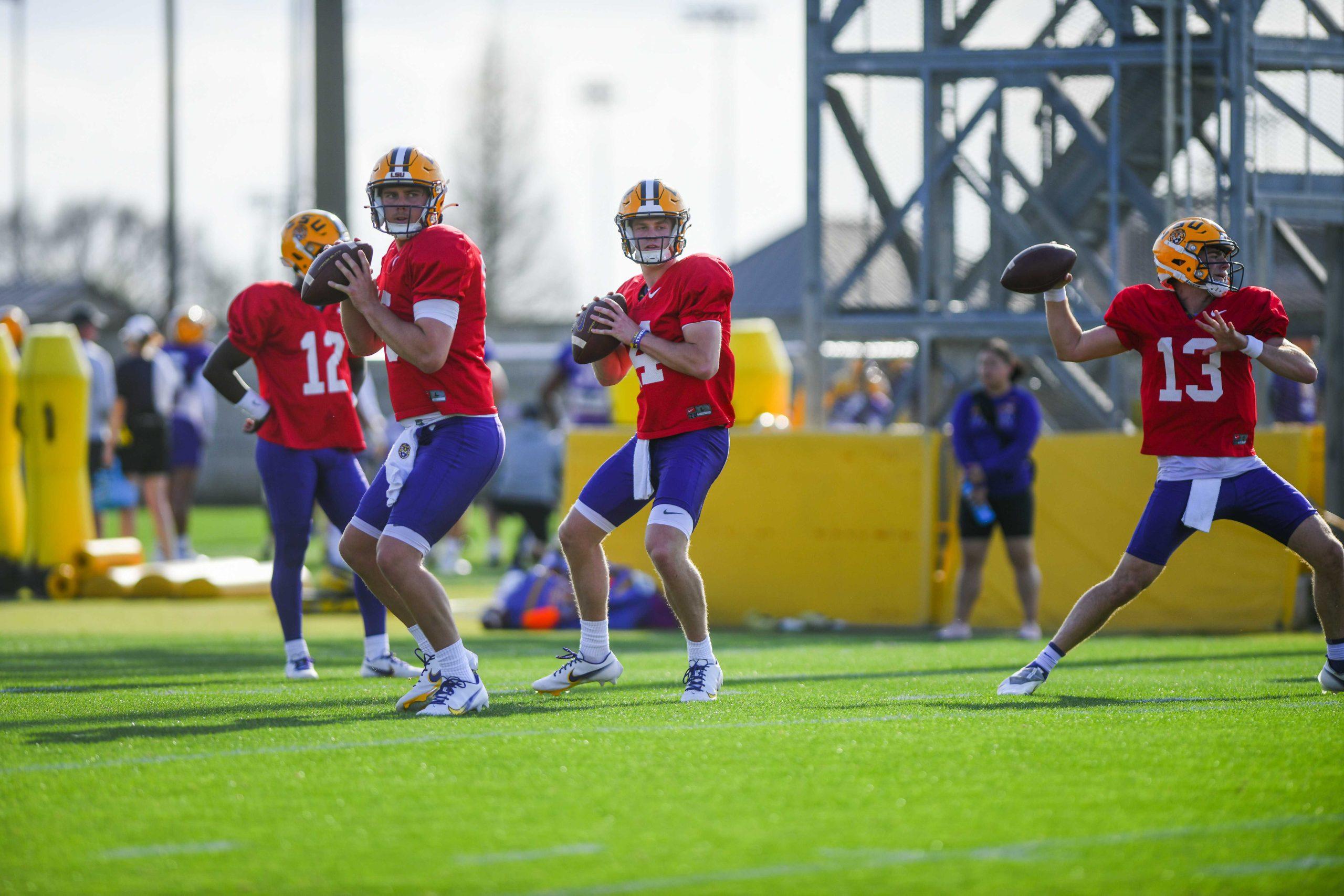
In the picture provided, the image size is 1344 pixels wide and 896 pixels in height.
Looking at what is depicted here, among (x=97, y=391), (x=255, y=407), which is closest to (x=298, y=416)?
(x=255, y=407)

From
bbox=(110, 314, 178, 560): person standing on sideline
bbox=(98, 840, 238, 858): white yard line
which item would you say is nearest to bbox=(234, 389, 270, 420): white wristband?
bbox=(98, 840, 238, 858): white yard line

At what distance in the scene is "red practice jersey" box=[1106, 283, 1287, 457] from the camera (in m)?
6.43

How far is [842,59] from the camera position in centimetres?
1234

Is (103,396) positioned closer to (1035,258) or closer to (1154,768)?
(1035,258)

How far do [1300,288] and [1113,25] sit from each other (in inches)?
135

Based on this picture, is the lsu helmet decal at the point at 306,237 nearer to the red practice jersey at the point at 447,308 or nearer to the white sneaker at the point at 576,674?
the red practice jersey at the point at 447,308

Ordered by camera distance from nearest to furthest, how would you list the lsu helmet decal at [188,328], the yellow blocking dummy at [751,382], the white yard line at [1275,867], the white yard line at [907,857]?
the white yard line at [907,857] < the white yard line at [1275,867] < the yellow blocking dummy at [751,382] < the lsu helmet decal at [188,328]

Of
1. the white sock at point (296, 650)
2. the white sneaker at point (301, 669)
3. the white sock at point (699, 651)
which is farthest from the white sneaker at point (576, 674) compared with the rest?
the white sock at point (296, 650)

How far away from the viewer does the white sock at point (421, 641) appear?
6.50m

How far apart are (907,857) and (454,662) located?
2624 millimetres

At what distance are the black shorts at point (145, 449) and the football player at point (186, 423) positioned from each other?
17cm

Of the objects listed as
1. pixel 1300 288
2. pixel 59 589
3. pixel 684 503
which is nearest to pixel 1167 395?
pixel 684 503

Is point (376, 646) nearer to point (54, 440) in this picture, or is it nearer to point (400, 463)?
point (400, 463)

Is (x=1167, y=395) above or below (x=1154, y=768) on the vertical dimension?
above
